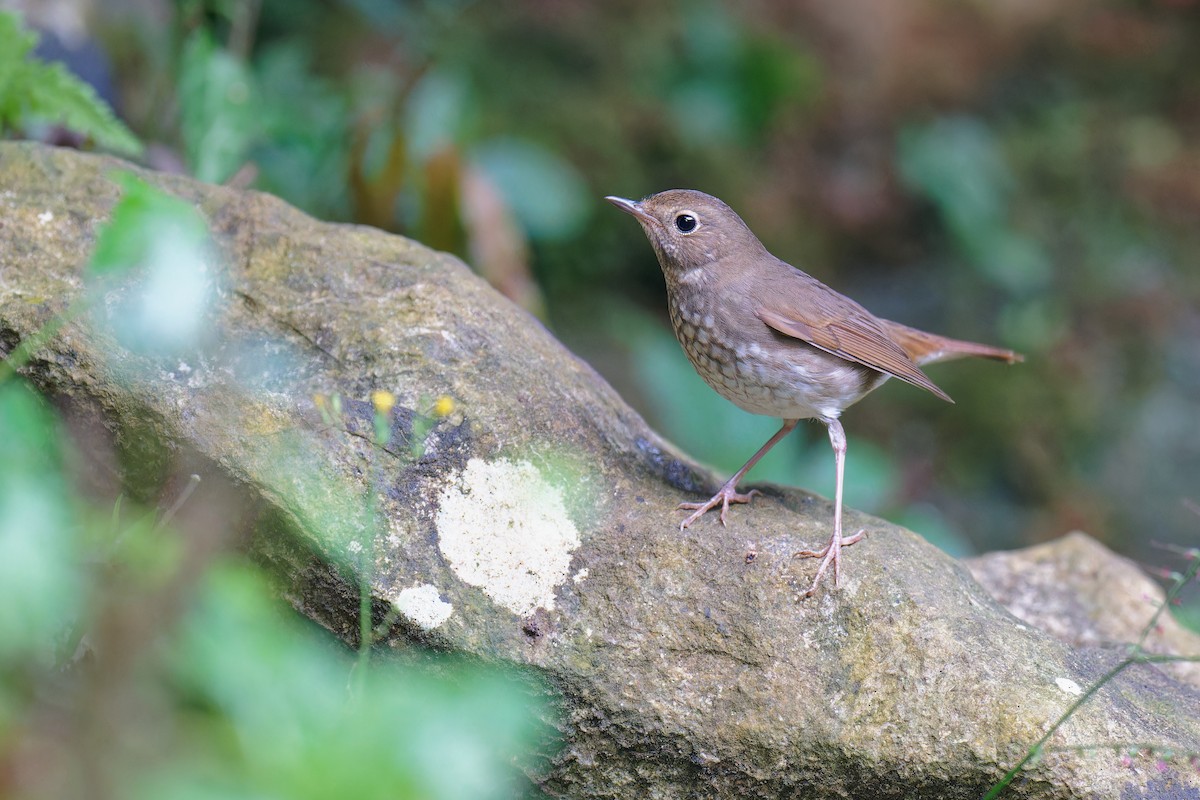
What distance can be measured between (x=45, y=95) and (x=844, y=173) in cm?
650

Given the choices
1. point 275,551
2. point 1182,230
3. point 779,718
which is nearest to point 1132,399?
point 1182,230

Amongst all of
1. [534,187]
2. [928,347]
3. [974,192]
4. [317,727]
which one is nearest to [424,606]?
[317,727]

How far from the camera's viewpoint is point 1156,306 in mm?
8320

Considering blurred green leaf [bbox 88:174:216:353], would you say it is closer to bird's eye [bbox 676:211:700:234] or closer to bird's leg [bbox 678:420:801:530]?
bird's leg [bbox 678:420:801:530]

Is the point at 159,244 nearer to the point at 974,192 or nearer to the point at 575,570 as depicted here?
the point at 575,570

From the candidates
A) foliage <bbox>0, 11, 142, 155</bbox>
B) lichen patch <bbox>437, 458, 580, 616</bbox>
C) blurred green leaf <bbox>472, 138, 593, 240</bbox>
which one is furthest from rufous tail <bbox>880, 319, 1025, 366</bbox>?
blurred green leaf <bbox>472, 138, 593, 240</bbox>

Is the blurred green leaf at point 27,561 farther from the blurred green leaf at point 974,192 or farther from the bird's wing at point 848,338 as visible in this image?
the blurred green leaf at point 974,192

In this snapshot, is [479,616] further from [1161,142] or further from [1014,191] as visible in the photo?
[1161,142]

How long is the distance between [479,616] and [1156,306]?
7.08 meters

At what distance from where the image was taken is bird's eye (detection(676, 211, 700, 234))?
12.9 feet

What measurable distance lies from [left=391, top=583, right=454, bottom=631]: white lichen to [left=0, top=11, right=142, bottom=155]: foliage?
2094 mm

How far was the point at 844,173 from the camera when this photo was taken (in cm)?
910

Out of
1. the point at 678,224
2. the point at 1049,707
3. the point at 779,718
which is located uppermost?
the point at 678,224

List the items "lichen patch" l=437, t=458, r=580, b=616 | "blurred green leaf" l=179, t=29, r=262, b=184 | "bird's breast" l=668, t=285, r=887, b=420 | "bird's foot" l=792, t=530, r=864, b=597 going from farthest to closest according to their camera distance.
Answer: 1. "blurred green leaf" l=179, t=29, r=262, b=184
2. "bird's breast" l=668, t=285, r=887, b=420
3. "bird's foot" l=792, t=530, r=864, b=597
4. "lichen patch" l=437, t=458, r=580, b=616
